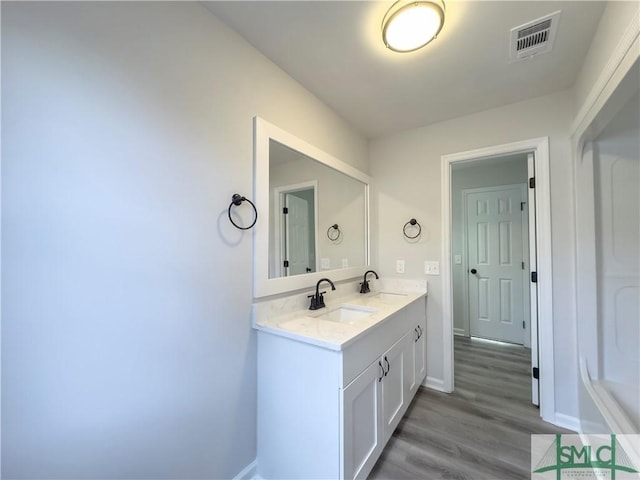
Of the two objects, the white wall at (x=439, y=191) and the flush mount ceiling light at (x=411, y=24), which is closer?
the flush mount ceiling light at (x=411, y=24)

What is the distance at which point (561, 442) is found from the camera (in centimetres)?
170

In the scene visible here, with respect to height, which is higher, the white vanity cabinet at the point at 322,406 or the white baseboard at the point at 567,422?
the white vanity cabinet at the point at 322,406

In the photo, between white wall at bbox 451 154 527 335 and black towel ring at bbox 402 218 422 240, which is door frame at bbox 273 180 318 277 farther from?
white wall at bbox 451 154 527 335

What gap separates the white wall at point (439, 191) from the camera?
186 cm

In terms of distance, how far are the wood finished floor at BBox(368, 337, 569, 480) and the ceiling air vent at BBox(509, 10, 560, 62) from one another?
244cm

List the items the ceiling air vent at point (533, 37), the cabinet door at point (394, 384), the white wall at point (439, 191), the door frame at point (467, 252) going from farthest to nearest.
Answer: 1. the door frame at point (467, 252)
2. the white wall at point (439, 191)
3. the cabinet door at point (394, 384)
4. the ceiling air vent at point (533, 37)

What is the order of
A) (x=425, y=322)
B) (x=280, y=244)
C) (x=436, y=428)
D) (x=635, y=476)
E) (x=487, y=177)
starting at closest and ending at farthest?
(x=635, y=476)
(x=280, y=244)
(x=436, y=428)
(x=425, y=322)
(x=487, y=177)

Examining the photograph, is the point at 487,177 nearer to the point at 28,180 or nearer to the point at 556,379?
the point at 556,379

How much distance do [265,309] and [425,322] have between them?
1614mm

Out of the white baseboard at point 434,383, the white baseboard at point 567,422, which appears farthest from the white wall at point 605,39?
the white baseboard at point 434,383

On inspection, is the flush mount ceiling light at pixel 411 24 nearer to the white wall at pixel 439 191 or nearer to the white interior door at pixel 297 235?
the white interior door at pixel 297 235

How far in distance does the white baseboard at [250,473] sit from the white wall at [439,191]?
1679 mm

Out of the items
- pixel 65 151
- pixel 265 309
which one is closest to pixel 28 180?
pixel 65 151

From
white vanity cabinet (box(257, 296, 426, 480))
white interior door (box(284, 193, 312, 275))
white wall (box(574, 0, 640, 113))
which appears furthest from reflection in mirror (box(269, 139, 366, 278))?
white wall (box(574, 0, 640, 113))
